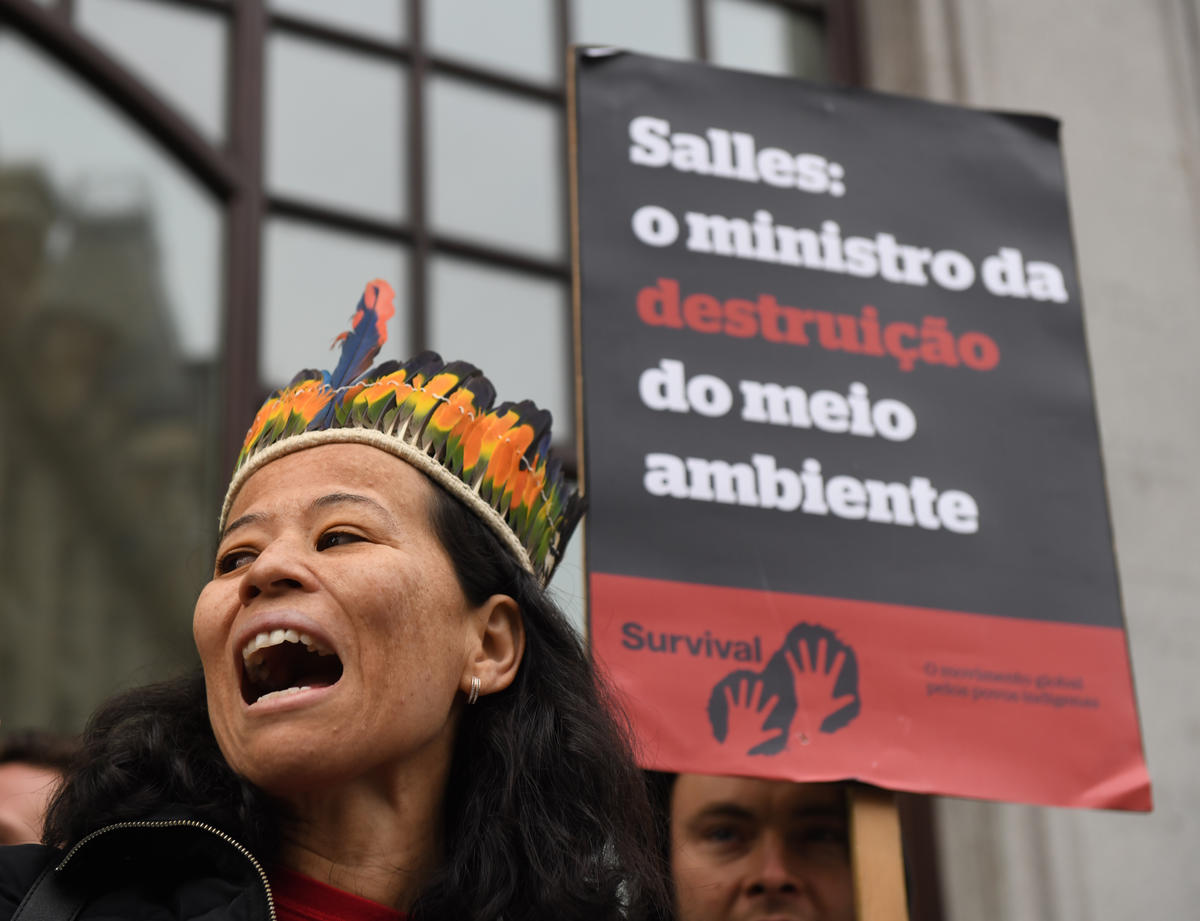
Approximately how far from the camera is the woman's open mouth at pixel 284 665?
285cm

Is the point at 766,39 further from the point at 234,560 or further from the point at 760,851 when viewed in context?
the point at 234,560

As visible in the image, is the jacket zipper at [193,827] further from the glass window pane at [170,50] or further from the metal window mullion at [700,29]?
the metal window mullion at [700,29]

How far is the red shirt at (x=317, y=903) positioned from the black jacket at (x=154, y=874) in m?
0.11

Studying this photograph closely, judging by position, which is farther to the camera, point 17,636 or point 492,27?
point 492,27

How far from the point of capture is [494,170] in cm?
622

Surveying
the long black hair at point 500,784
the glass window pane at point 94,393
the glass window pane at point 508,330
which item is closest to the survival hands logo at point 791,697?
the long black hair at point 500,784

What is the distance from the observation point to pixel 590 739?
3.19 m

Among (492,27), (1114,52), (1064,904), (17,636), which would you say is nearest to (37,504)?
(17,636)


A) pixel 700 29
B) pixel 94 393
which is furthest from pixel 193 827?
pixel 700 29

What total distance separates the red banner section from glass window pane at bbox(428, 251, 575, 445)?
2216 millimetres

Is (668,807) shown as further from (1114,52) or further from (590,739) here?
(1114,52)

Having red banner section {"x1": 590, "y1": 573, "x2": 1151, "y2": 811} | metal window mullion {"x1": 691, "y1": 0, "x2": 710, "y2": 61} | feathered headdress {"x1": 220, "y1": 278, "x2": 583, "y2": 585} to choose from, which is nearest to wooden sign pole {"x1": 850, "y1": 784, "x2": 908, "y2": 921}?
red banner section {"x1": 590, "y1": 573, "x2": 1151, "y2": 811}

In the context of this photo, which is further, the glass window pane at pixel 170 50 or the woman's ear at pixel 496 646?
the glass window pane at pixel 170 50

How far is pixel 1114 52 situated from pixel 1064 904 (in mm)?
2837
